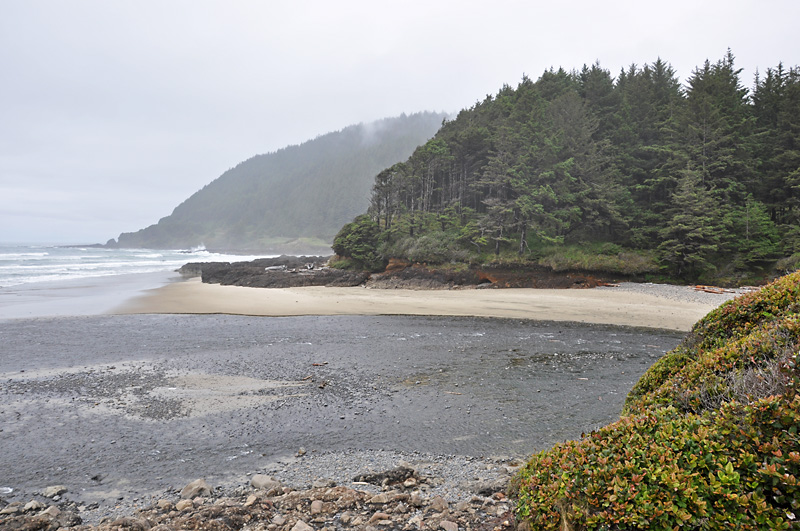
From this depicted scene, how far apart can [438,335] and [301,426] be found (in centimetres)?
748

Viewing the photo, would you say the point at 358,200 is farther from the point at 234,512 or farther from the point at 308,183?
the point at 234,512

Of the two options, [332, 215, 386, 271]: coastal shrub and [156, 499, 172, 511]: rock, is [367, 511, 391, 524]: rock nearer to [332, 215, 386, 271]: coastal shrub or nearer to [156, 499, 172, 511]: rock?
[156, 499, 172, 511]: rock

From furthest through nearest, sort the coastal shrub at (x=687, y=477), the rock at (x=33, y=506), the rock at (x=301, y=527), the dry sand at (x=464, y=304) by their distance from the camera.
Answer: the dry sand at (x=464, y=304), the rock at (x=33, y=506), the rock at (x=301, y=527), the coastal shrub at (x=687, y=477)

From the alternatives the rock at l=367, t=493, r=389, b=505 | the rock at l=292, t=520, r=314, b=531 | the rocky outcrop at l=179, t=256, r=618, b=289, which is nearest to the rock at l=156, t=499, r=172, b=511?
the rock at l=292, t=520, r=314, b=531

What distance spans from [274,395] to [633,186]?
31.4 m

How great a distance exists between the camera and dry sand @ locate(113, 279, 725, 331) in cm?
1621

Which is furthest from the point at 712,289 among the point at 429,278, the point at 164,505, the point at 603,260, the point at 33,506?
the point at 33,506

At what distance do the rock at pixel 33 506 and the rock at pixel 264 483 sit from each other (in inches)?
90.9

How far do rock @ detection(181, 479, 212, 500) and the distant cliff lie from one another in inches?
3725

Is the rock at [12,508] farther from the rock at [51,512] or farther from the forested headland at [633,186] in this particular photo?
the forested headland at [633,186]

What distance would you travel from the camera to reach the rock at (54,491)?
183 inches

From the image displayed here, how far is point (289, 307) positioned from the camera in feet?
62.1

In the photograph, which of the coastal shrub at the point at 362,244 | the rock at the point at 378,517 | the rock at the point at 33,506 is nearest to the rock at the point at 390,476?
the rock at the point at 378,517

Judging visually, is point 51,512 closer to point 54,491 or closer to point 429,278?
point 54,491
